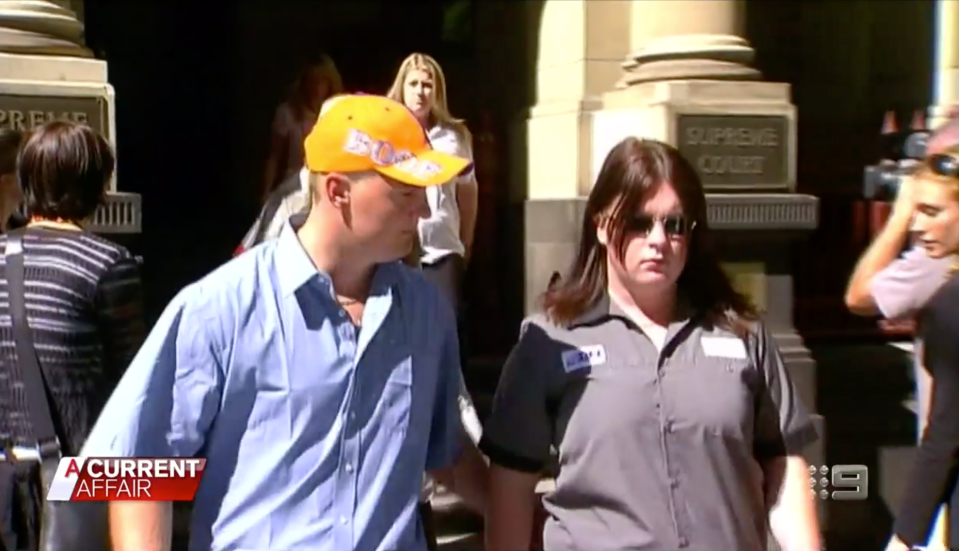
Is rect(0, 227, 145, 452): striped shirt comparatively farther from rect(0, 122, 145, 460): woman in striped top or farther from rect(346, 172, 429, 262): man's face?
rect(346, 172, 429, 262): man's face

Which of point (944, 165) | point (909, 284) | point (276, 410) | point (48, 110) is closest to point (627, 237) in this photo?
point (276, 410)

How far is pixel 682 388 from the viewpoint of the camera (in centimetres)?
294

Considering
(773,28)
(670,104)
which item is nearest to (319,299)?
(670,104)

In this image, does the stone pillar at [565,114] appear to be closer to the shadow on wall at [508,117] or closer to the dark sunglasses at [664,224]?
the shadow on wall at [508,117]

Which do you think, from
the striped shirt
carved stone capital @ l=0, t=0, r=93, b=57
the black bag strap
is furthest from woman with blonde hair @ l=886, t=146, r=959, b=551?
carved stone capital @ l=0, t=0, r=93, b=57

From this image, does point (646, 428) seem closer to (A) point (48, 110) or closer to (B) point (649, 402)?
(B) point (649, 402)

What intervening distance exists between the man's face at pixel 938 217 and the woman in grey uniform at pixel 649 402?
0.81 m

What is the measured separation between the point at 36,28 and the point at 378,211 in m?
4.18

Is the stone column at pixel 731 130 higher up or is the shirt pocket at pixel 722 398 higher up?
the stone column at pixel 731 130

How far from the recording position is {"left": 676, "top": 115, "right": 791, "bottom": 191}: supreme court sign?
7.23m

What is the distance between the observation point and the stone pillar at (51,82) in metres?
6.02

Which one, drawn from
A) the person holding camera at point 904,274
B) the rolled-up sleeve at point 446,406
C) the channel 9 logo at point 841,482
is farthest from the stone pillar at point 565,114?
the rolled-up sleeve at point 446,406

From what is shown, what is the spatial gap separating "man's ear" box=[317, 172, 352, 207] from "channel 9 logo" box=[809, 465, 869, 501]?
116 inches

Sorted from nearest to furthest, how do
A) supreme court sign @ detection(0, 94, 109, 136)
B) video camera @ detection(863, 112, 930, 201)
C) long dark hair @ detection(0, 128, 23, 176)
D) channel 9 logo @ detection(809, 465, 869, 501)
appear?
long dark hair @ detection(0, 128, 23, 176) → channel 9 logo @ detection(809, 465, 869, 501) → supreme court sign @ detection(0, 94, 109, 136) → video camera @ detection(863, 112, 930, 201)
